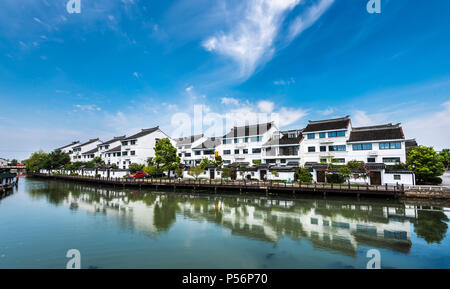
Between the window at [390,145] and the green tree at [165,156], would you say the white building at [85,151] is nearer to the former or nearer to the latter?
the green tree at [165,156]

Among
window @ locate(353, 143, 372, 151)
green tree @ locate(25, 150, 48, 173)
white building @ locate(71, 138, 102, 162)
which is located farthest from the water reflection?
green tree @ locate(25, 150, 48, 173)

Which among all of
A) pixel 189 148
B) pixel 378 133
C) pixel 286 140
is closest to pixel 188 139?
pixel 189 148

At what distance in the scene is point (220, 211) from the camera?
20156 millimetres

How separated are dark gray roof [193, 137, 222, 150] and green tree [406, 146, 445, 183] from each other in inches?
1342

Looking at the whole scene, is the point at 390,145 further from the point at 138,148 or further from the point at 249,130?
the point at 138,148

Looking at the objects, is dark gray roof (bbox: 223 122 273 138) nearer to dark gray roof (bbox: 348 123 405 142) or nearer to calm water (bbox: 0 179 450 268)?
dark gray roof (bbox: 348 123 405 142)

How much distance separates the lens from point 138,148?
4862 centimetres

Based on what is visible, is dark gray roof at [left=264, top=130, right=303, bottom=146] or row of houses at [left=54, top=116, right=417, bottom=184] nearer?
row of houses at [left=54, top=116, right=417, bottom=184]

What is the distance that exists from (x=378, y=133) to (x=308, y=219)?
79.0 feet

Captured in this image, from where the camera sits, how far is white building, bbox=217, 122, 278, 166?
41.2m

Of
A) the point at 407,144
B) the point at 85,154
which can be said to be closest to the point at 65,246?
the point at 407,144

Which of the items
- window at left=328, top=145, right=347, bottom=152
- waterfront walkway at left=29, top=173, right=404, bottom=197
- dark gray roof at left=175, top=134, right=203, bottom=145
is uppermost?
dark gray roof at left=175, top=134, right=203, bottom=145

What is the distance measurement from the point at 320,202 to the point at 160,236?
702 inches
